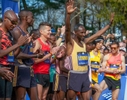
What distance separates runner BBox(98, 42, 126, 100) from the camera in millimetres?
10438

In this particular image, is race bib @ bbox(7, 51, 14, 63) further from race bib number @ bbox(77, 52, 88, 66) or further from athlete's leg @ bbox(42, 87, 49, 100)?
athlete's leg @ bbox(42, 87, 49, 100)

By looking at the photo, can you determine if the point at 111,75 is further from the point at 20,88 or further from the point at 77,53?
the point at 20,88

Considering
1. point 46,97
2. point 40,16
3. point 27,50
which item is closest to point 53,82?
point 46,97

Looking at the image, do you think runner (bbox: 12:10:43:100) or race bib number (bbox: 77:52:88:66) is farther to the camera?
race bib number (bbox: 77:52:88:66)

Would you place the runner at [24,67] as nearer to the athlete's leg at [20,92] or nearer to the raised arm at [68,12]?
the athlete's leg at [20,92]

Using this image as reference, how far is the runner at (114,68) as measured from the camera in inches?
411

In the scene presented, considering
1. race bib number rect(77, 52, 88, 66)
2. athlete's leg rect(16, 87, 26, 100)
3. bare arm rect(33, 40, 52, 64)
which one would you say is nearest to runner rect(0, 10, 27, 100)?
athlete's leg rect(16, 87, 26, 100)

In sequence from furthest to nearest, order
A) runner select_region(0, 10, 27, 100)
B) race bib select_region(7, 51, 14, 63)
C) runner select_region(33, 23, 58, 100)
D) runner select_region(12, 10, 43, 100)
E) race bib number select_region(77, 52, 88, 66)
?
runner select_region(33, 23, 58, 100)
race bib number select_region(77, 52, 88, 66)
runner select_region(12, 10, 43, 100)
race bib select_region(7, 51, 14, 63)
runner select_region(0, 10, 27, 100)

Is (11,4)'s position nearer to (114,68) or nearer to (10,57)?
(114,68)

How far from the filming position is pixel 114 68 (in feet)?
34.3

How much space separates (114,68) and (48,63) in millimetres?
2552

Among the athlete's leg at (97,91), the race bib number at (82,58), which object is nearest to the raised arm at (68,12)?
the race bib number at (82,58)

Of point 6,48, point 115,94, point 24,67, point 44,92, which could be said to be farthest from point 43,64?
point 115,94

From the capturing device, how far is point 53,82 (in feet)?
30.1
